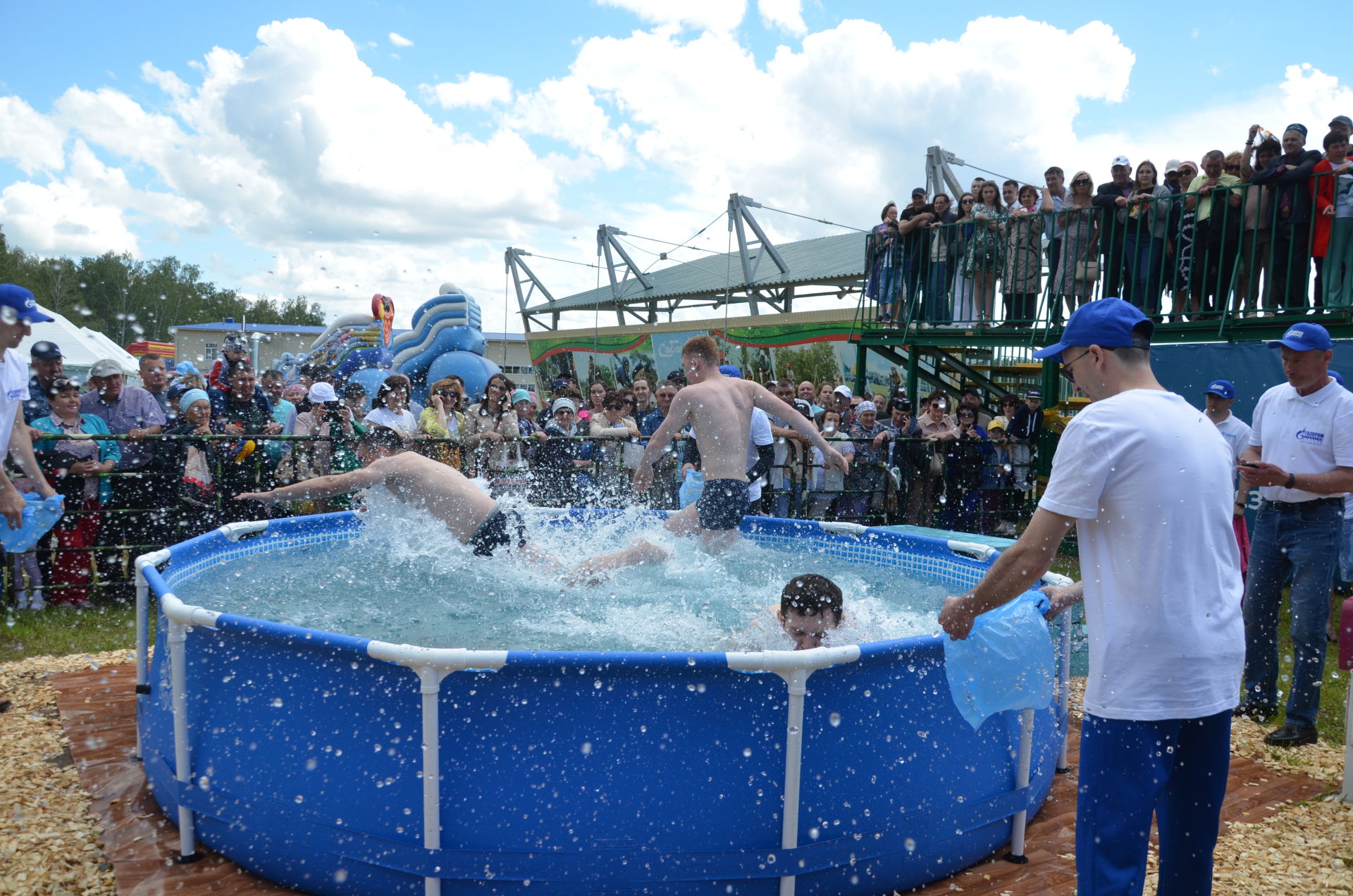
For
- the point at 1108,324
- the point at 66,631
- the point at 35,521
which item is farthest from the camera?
the point at 66,631

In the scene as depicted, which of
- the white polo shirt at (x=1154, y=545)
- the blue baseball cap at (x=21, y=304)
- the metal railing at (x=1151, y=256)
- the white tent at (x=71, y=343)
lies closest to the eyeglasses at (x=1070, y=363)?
the white polo shirt at (x=1154, y=545)

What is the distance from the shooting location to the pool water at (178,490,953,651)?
4512 millimetres

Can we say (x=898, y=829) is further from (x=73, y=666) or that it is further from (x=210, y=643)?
(x=73, y=666)

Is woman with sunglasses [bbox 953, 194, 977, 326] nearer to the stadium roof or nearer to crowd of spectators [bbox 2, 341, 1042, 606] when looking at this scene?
crowd of spectators [bbox 2, 341, 1042, 606]

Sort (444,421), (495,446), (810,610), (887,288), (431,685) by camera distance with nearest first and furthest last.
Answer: (431,685)
(810,610)
(495,446)
(444,421)
(887,288)

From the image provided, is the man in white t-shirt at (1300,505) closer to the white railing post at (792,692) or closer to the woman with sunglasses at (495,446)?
the white railing post at (792,692)

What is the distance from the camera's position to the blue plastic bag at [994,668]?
114 inches

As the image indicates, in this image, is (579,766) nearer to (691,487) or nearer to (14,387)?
(14,387)

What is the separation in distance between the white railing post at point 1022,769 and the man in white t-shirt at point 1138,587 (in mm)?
1105

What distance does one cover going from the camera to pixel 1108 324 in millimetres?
2400

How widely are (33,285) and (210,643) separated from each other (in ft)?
234

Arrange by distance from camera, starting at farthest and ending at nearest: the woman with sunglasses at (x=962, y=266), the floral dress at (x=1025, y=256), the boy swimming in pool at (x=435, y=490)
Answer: the woman with sunglasses at (x=962, y=266) → the floral dress at (x=1025, y=256) → the boy swimming in pool at (x=435, y=490)

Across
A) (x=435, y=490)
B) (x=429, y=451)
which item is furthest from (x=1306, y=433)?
(x=429, y=451)

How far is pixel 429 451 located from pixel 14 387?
12.7ft
